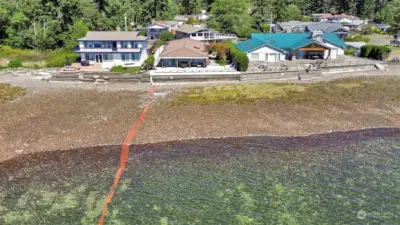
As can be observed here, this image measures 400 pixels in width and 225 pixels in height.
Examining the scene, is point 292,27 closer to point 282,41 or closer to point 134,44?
point 282,41

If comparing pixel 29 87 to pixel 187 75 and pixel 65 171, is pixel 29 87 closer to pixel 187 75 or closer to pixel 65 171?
pixel 187 75

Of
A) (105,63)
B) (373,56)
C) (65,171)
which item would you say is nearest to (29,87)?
(105,63)

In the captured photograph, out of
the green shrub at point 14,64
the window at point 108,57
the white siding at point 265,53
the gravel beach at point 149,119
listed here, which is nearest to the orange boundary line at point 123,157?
the gravel beach at point 149,119

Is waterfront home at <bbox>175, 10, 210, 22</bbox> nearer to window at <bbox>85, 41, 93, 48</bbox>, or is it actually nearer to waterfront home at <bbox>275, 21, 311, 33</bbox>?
waterfront home at <bbox>275, 21, 311, 33</bbox>

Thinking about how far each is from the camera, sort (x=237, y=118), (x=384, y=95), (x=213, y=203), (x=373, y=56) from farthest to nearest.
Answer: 1. (x=373, y=56)
2. (x=384, y=95)
3. (x=237, y=118)
4. (x=213, y=203)

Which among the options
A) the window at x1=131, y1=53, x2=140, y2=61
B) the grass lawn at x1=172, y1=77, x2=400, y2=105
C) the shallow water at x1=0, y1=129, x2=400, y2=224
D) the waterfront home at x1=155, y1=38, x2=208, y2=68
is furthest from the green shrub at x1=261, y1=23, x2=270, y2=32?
the shallow water at x1=0, y1=129, x2=400, y2=224

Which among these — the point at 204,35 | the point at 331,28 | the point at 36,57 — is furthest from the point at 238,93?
the point at 331,28

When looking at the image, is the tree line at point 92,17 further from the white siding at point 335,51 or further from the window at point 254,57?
the white siding at point 335,51

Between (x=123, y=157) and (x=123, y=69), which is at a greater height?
(x=123, y=69)
